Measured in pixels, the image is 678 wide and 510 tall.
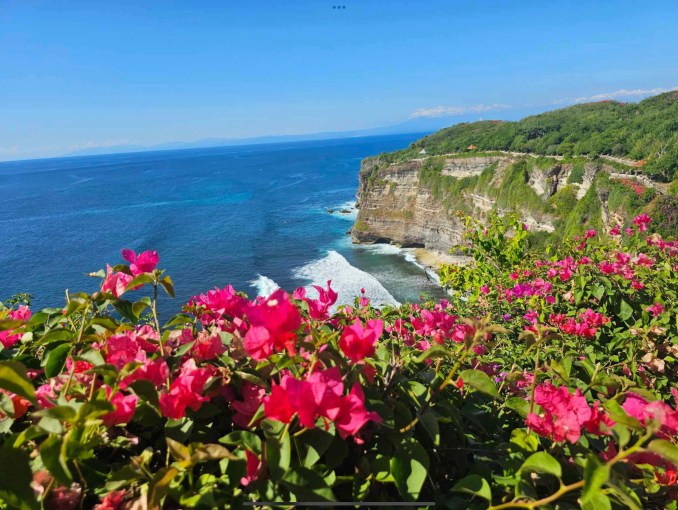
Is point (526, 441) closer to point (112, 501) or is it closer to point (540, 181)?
point (112, 501)

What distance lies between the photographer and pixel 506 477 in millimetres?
1140

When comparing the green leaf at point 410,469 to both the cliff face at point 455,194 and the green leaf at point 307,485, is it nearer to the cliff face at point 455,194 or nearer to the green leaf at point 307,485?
the green leaf at point 307,485

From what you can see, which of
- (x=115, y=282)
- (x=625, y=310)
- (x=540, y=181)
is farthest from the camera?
(x=540, y=181)

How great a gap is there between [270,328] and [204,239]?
163 ft

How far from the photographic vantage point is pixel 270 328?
116cm

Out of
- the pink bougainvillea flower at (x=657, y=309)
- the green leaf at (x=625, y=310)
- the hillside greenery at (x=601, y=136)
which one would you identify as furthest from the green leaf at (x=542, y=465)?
the hillside greenery at (x=601, y=136)

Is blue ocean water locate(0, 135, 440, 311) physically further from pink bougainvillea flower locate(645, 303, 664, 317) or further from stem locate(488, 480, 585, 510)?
stem locate(488, 480, 585, 510)

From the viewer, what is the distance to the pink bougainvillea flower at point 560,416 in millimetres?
1191

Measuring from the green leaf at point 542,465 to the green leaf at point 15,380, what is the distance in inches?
42.3

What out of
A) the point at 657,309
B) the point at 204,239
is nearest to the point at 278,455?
the point at 657,309

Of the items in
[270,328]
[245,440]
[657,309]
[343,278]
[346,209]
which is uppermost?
[270,328]

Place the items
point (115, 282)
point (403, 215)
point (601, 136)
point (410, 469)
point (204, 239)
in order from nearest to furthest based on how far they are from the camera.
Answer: point (410, 469), point (115, 282), point (601, 136), point (204, 239), point (403, 215)

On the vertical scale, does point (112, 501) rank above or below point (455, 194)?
above

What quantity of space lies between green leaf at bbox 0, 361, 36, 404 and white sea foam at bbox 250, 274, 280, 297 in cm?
3279
